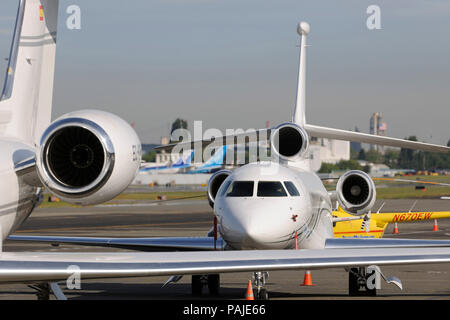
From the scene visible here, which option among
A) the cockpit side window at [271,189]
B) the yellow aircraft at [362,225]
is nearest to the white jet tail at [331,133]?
the cockpit side window at [271,189]

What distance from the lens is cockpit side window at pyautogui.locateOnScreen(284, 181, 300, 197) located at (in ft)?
51.6

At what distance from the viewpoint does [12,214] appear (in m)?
8.84

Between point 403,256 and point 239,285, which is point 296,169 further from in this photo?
point 403,256

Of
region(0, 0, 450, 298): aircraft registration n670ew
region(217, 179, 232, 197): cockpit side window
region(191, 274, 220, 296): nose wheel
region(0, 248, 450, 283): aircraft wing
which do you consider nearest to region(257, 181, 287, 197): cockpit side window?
region(0, 0, 450, 298): aircraft registration n670ew

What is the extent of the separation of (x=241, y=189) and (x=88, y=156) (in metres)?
7.56

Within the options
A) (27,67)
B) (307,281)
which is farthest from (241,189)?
(27,67)

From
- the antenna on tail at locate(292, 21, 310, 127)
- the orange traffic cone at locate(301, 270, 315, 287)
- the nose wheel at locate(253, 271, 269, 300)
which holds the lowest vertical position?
the nose wheel at locate(253, 271, 269, 300)

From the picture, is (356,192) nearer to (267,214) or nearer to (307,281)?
(307,281)

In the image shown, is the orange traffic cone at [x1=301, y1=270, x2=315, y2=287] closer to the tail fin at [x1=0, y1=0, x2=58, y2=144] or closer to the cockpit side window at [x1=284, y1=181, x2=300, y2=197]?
the cockpit side window at [x1=284, y1=181, x2=300, y2=197]

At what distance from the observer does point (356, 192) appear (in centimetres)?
1948

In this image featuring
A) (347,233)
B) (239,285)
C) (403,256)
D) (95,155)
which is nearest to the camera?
(95,155)

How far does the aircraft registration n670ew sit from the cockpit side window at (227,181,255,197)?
3 cm

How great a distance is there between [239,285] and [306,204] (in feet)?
14.4

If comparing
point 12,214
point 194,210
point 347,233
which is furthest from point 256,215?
point 194,210
